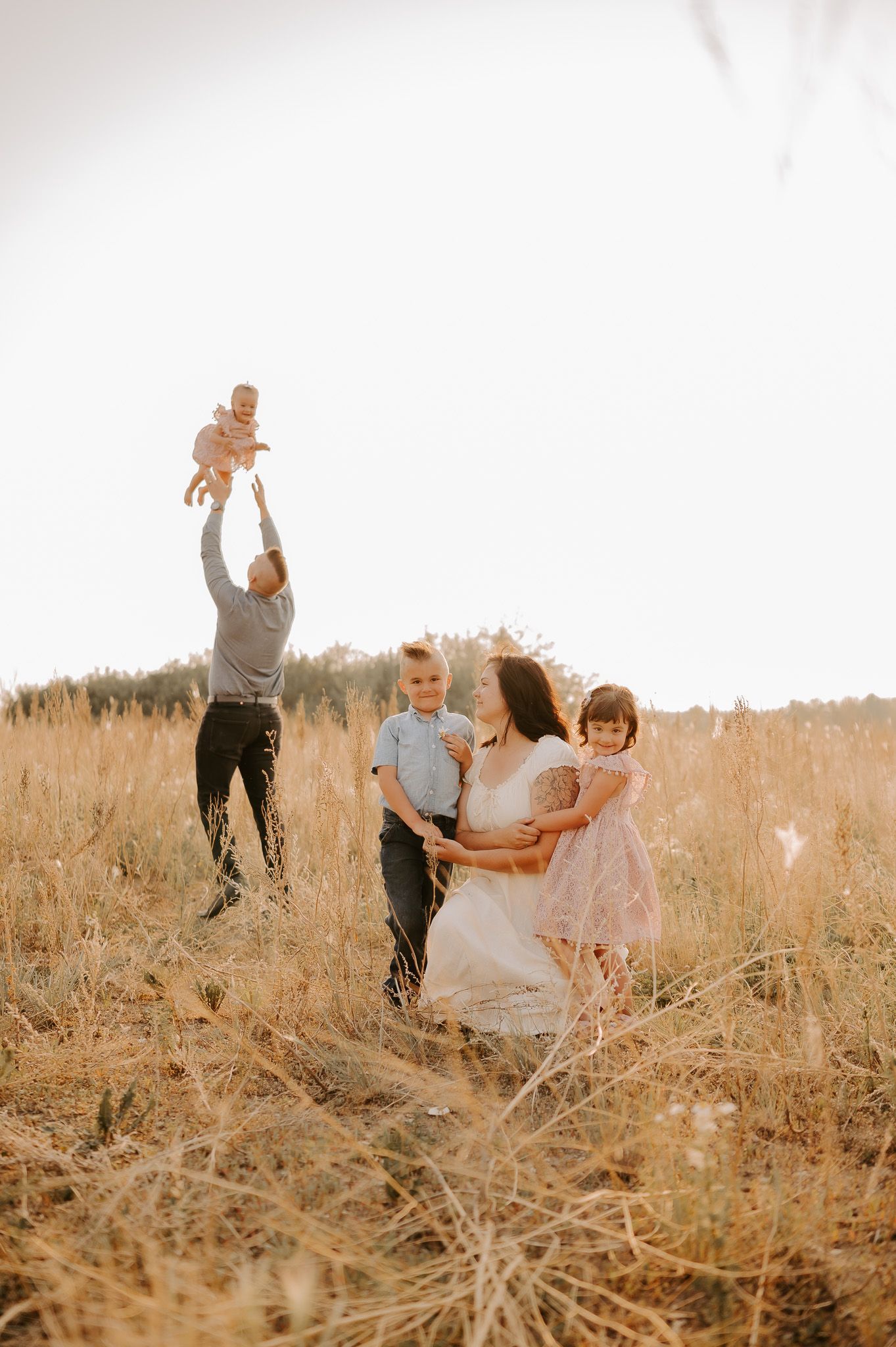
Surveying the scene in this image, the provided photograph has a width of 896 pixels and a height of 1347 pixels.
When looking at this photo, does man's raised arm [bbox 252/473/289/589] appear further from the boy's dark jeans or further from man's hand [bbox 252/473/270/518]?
the boy's dark jeans

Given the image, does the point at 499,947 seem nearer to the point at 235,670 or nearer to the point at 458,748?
the point at 458,748

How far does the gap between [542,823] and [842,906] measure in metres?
1.89

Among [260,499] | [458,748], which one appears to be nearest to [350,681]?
[260,499]

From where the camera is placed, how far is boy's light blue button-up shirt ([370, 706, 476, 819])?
3596mm

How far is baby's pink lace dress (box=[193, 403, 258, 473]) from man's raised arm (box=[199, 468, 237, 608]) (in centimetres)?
8

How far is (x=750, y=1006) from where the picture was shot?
133 inches

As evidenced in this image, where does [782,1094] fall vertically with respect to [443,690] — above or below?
below

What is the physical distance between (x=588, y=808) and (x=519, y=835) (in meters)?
0.26

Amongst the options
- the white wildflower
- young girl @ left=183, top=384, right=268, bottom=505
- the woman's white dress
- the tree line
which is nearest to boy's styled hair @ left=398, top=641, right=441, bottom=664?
the woman's white dress

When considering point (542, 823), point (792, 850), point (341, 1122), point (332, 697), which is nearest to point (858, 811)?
point (542, 823)

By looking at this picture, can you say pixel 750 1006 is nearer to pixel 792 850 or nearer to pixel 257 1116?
pixel 792 850

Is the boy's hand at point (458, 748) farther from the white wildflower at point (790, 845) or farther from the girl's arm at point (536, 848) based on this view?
the white wildflower at point (790, 845)

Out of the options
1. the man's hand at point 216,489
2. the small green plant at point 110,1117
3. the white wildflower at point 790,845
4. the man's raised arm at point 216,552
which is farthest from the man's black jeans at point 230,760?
the white wildflower at point 790,845

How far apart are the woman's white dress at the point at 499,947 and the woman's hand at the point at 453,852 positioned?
6.6 inches
